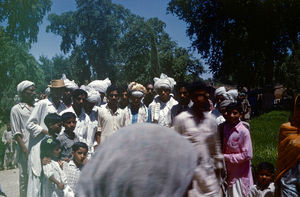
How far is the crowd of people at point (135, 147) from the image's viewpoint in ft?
4.32

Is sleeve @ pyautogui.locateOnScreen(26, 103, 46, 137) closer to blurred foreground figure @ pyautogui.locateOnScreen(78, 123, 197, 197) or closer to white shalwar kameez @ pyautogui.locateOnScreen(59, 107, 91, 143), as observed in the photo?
white shalwar kameez @ pyautogui.locateOnScreen(59, 107, 91, 143)

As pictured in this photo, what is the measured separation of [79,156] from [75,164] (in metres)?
0.17

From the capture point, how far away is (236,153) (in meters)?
4.36

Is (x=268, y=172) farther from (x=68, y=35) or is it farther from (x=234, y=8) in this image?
(x=68, y=35)

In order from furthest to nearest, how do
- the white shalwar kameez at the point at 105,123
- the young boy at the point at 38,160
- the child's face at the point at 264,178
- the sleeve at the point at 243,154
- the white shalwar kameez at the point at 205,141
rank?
1. the white shalwar kameez at the point at 105,123
2. the young boy at the point at 38,160
3. the child's face at the point at 264,178
4. the sleeve at the point at 243,154
5. the white shalwar kameez at the point at 205,141

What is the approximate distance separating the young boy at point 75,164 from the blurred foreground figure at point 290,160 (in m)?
2.61

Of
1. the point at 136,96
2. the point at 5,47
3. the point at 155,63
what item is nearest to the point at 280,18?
the point at 155,63

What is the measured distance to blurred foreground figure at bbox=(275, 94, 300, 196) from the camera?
3.78 metres

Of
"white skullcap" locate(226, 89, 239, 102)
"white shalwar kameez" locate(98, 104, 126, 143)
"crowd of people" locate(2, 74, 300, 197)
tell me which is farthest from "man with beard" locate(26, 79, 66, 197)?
"white skullcap" locate(226, 89, 239, 102)

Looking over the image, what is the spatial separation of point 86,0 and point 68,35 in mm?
6401

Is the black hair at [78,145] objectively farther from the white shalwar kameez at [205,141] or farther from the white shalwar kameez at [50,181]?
the white shalwar kameez at [205,141]

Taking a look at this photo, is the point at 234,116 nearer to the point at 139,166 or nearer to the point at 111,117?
the point at 111,117

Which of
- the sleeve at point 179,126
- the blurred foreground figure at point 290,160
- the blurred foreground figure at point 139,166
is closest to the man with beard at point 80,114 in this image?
the sleeve at point 179,126

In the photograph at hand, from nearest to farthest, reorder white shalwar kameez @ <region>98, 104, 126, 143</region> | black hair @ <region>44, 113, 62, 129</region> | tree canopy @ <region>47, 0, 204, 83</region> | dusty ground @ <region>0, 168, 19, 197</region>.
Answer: black hair @ <region>44, 113, 62, 129</region>, white shalwar kameez @ <region>98, 104, 126, 143</region>, dusty ground @ <region>0, 168, 19, 197</region>, tree canopy @ <region>47, 0, 204, 83</region>
